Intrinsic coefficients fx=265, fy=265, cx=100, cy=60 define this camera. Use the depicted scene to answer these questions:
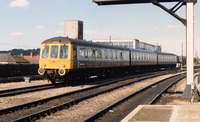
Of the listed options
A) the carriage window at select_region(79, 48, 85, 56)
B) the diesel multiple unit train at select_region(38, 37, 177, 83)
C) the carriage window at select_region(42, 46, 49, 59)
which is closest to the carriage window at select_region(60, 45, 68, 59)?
the diesel multiple unit train at select_region(38, 37, 177, 83)

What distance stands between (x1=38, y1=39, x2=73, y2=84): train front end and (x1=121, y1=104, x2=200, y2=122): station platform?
875 centimetres

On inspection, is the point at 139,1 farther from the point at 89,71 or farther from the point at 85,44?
the point at 89,71

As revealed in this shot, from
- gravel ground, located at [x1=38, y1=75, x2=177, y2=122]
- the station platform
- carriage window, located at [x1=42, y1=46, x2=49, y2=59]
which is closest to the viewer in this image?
the station platform

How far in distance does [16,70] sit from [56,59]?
36.6 feet

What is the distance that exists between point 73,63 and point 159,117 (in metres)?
10.4

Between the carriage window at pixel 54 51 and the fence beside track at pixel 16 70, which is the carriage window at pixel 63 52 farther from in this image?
the fence beside track at pixel 16 70

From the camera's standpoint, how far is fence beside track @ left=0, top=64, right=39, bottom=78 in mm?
24608

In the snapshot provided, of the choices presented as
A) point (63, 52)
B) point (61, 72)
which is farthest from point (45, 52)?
point (61, 72)

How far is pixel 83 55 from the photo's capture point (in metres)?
18.0

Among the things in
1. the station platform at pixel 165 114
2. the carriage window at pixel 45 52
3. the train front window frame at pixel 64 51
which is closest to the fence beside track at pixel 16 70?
the carriage window at pixel 45 52

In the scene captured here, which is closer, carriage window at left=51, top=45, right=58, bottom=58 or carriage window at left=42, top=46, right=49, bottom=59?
carriage window at left=51, top=45, right=58, bottom=58

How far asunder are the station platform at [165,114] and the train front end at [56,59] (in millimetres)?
8751

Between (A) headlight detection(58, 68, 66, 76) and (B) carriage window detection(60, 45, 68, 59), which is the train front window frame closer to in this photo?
(B) carriage window detection(60, 45, 68, 59)

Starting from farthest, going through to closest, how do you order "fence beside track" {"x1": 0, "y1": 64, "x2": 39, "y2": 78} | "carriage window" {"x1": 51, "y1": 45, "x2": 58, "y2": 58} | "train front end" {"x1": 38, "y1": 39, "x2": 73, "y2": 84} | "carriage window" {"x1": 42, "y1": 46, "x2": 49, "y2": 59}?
"fence beside track" {"x1": 0, "y1": 64, "x2": 39, "y2": 78}, "carriage window" {"x1": 42, "y1": 46, "x2": 49, "y2": 59}, "carriage window" {"x1": 51, "y1": 45, "x2": 58, "y2": 58}, "train front end" {"x1": 38, "y1": 39, "x2": 73, "y2": 84}
